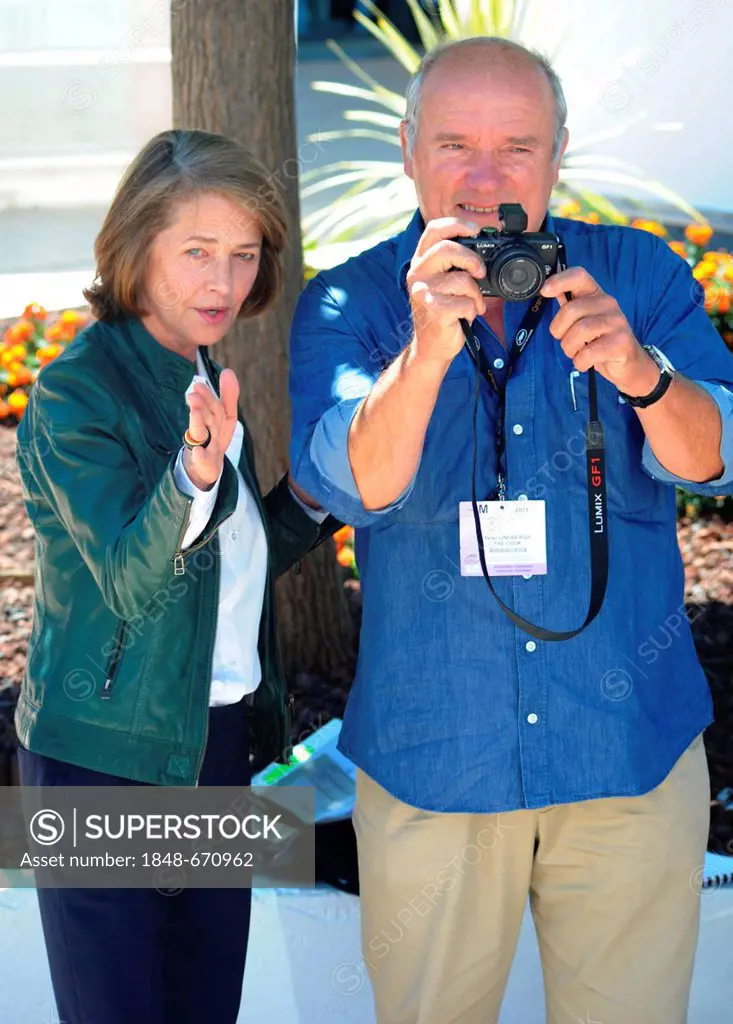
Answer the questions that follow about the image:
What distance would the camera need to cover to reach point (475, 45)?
2.06m

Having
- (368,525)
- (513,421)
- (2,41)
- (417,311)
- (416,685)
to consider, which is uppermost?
(2,41)

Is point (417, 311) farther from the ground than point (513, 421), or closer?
farther from the ground

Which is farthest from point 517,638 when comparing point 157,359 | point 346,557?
point 346,557

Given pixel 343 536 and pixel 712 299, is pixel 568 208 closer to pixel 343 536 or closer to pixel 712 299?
pixel 712 299

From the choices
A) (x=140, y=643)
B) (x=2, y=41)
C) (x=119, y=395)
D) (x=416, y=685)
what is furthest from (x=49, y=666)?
(x=2, y=41)

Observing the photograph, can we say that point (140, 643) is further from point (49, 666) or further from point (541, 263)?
point (541, 263)

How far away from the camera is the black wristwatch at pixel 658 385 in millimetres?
1876

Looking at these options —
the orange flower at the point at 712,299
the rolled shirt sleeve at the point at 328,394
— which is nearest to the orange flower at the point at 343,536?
the orange flower at the point at 712,299

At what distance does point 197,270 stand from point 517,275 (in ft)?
2.08

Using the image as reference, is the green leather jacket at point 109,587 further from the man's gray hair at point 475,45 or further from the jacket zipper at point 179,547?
the man's gray hair at point 475,45

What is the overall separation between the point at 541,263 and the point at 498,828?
879 millimetres

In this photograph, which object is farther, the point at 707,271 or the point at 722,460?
the point at 707,271

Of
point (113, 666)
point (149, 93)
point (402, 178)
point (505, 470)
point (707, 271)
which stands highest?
point (149, 93)

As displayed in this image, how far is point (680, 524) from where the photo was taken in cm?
478
